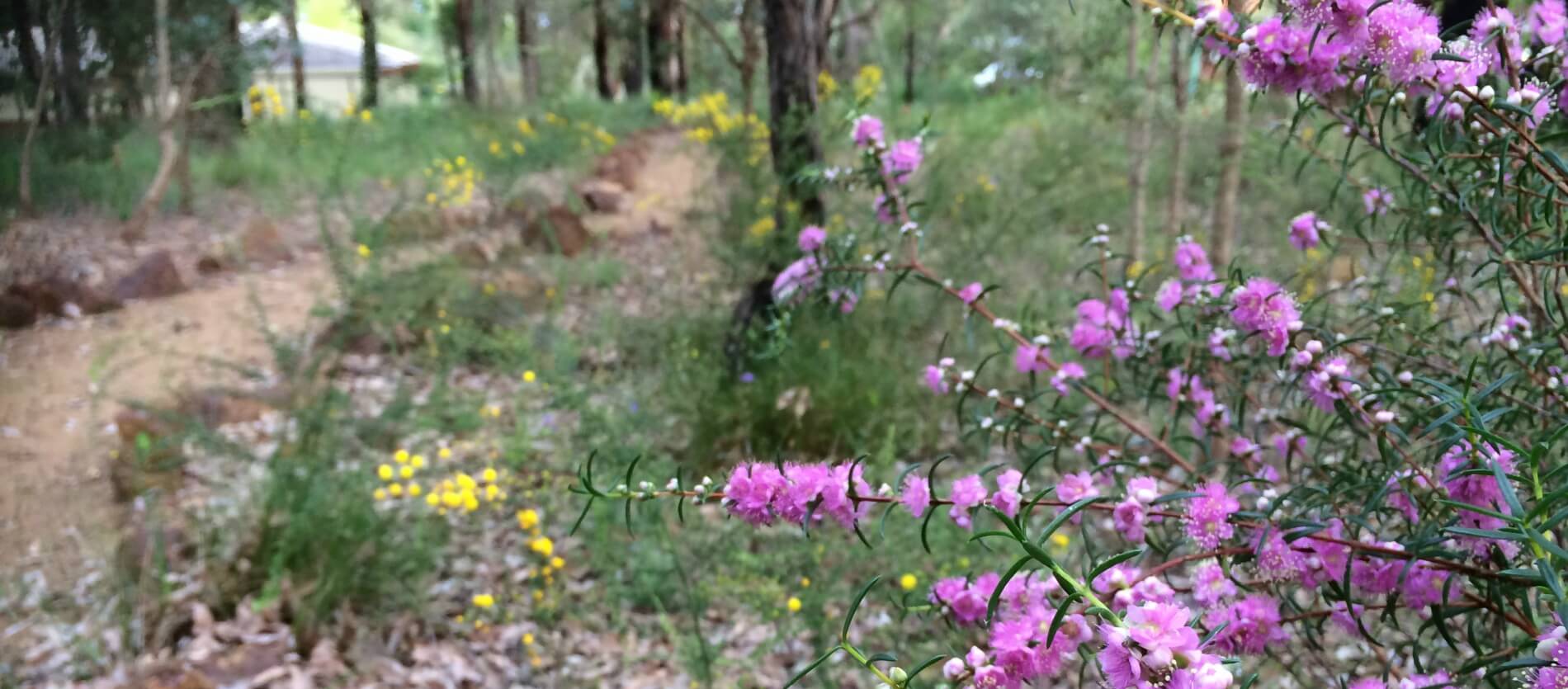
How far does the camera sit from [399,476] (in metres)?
2.95

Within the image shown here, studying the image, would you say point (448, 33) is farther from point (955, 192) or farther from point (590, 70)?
point (955, 192)

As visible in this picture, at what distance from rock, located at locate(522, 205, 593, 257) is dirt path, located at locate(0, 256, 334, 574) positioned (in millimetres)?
1309

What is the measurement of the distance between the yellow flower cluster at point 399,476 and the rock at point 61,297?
71.5 inches

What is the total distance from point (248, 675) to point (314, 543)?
0.37 m

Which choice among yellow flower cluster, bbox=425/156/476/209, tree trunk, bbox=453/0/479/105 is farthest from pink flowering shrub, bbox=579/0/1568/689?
tree trunk, bbox=453/0/479/105

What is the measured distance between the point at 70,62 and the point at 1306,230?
3.78 meters

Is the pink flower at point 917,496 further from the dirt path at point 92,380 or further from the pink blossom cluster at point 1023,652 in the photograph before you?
the dirt path at point 92,380

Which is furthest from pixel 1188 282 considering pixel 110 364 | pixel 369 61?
pixel 369 61

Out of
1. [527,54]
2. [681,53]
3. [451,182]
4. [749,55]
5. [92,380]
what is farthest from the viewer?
[681,53]

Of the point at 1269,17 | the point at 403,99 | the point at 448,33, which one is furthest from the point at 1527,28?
the point at 448,33

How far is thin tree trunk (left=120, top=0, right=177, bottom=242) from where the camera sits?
380cm

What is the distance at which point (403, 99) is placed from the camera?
984cm

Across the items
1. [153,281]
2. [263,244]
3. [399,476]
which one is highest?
[263,244]

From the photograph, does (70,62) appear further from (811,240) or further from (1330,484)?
(1330,484)
